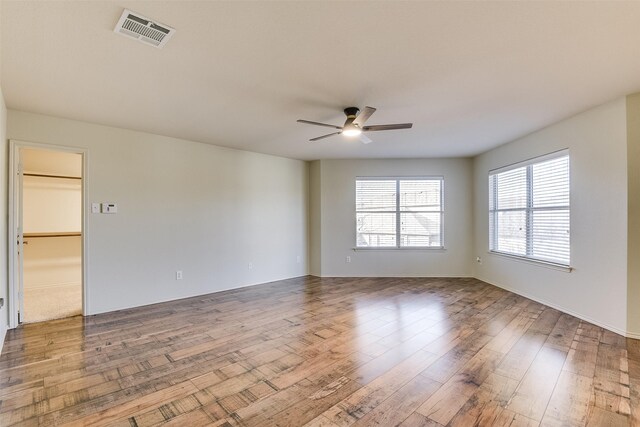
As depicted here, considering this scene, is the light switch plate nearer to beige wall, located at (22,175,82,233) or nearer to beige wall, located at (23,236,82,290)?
beige wall, located at (22,175,82,233)

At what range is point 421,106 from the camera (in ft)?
10.6

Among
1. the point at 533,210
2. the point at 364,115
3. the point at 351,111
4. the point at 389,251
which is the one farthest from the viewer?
the point at 389,251

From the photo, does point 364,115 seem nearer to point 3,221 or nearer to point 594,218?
point 594,218

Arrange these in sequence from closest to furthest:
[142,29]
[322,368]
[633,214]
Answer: [142,29]
[322,368]
[633,214]

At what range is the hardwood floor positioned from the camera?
6.25 ft

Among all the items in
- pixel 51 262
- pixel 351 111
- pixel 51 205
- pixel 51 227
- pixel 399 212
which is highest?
pixel 351 111

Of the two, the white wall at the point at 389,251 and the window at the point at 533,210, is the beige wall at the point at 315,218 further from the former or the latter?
the window at the point at 533,210

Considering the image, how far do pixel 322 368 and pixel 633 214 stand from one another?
3450mm

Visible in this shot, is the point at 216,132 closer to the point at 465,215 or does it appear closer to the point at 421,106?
the point at 421,106

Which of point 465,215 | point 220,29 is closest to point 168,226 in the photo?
point 220,29

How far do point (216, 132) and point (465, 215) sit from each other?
4873 mm

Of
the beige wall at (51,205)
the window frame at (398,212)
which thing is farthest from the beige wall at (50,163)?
the window frame at (398,212)

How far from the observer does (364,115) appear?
9.55 ft

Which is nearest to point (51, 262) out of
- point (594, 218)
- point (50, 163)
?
point (50, 163)
